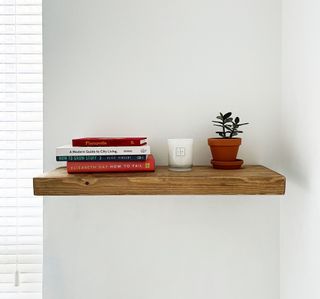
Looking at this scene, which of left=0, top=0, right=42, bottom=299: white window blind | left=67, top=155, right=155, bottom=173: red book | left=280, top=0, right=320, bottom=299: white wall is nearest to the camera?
left=280, top=0, right=320, bottom=299: white wall

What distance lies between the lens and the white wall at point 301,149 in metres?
0.95

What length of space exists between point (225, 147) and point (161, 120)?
0.24 meters

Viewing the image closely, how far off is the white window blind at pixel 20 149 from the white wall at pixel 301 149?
85 cm

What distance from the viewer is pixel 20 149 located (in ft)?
4.50

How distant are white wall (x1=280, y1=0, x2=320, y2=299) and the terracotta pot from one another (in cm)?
17

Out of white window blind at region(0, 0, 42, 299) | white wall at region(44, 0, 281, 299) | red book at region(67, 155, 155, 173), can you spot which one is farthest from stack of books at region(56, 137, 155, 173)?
white window blind at region(0, 0, 42, 299)

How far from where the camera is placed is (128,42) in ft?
4.06

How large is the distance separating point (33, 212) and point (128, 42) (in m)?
0.70

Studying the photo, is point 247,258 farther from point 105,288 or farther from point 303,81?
point 303,81

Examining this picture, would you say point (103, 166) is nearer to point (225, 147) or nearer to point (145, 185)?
point (145, 185)

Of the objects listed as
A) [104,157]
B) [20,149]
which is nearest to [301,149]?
[104,157]

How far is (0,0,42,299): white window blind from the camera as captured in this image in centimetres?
136

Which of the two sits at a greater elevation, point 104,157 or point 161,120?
point 161,120

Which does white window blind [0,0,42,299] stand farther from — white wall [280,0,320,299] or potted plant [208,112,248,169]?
white wall [280,0,320,299]
